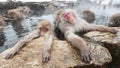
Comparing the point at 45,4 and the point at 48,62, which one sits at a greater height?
the point at 48,62

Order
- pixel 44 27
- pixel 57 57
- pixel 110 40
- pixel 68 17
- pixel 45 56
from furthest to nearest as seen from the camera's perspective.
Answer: pixel 68 17
pixel 44 27
pixel 110 40
pixel 57 57
pixel 45 56

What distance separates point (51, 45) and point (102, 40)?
1032 millimetres

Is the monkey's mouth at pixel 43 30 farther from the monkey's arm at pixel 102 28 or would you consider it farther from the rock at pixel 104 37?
the monkey's arm at pixel 102 28

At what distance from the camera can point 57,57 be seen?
4.06 meters

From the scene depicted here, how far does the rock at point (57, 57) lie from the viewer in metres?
3.87

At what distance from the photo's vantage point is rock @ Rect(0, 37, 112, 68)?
12.7 feet

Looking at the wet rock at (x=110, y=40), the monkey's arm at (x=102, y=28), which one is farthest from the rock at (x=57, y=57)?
the monkey's arm at (x=102, y=28)

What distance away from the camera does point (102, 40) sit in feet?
15.2

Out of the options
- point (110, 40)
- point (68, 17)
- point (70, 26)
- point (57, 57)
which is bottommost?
point (57, 57)

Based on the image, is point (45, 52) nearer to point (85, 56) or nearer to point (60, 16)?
point (85, 56)

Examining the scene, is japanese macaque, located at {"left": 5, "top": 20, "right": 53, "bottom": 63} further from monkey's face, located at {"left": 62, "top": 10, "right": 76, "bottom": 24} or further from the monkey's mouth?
monkey's face, located at {"left": 62, "top": 10, "right": 76, "bottom": 24}

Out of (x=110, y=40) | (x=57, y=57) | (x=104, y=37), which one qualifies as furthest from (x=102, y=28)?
(x=57, y=57)

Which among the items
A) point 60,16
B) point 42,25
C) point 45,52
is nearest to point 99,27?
point 60,16

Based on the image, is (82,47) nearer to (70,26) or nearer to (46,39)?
(46,39)
